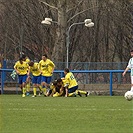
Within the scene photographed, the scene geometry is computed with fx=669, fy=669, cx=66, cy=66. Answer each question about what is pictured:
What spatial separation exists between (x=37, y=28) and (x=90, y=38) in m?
4.69

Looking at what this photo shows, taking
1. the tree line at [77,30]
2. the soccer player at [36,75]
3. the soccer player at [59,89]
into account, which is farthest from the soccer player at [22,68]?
the tree line at [77,30]

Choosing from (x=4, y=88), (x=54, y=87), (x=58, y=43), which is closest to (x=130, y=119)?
(x=54, y=87)

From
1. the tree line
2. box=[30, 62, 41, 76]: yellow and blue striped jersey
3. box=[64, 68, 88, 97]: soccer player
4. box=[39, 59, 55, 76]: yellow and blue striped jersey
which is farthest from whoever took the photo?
the tree line

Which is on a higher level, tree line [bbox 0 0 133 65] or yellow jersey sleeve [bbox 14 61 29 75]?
tree line [bbox 0 0 133 65]

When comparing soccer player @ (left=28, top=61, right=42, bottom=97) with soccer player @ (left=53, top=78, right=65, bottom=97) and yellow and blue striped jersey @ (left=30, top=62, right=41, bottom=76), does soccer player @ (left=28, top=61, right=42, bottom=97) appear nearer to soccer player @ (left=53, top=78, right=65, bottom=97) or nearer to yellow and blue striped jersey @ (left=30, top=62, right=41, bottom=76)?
yellow and blue striped jersey @ (left=30, top=62, right=41, bottom=76)

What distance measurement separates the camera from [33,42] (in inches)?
2240

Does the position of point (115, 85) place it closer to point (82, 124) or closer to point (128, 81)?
point (128, 81)

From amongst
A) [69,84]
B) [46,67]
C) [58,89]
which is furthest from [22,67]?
[69,84]

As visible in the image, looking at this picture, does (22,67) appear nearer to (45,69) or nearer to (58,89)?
(45,69)

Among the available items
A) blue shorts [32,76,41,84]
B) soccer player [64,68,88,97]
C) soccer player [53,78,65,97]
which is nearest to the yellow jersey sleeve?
blue shorts [32,76,41,84]

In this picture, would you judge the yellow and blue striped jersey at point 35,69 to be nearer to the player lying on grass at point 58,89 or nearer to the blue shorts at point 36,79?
the blue shorts at point 36,79

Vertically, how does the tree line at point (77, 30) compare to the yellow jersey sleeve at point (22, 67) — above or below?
above

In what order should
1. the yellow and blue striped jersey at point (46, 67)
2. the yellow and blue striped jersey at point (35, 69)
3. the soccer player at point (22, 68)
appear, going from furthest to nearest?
the yellow and blue striped jersey at point (35, 69) < the yellow and blue striped jersey at point (46, 67) < the soccer player at point (22, 68)

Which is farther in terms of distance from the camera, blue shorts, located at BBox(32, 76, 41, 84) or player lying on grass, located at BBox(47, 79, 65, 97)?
blue shorts, located at BBox(32, 76, 41, 84)
